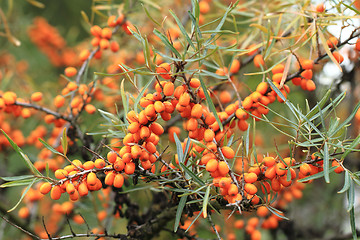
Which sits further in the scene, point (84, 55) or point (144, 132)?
point (84, 55)

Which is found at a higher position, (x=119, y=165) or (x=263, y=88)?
(x=263, y=88)

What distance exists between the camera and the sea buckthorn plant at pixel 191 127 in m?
0.60

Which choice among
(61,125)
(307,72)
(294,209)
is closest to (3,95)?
(61,125)

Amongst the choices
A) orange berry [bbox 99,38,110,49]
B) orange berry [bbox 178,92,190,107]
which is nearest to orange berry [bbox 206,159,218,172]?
orange berry [bbox 178,92,190,107]

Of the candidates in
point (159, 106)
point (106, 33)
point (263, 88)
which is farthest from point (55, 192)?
point (106, 33)

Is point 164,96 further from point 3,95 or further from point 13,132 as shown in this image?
point 13,132

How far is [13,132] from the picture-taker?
134 centimetres

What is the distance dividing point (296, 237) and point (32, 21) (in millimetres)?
1818

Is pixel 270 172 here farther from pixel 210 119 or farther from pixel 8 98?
pixel 8 98

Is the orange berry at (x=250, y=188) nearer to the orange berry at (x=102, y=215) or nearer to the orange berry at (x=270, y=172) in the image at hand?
the orange berry at (x=270, y=172)

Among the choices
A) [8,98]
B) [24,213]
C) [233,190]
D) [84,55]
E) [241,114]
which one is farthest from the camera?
[24,213]

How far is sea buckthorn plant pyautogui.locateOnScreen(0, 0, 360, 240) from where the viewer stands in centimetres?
60

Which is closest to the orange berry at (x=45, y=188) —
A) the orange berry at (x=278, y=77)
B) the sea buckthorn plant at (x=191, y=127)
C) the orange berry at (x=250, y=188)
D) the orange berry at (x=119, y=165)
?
the sea buckthorn plant at (x=191, y=127)

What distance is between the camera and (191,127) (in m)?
0.61
